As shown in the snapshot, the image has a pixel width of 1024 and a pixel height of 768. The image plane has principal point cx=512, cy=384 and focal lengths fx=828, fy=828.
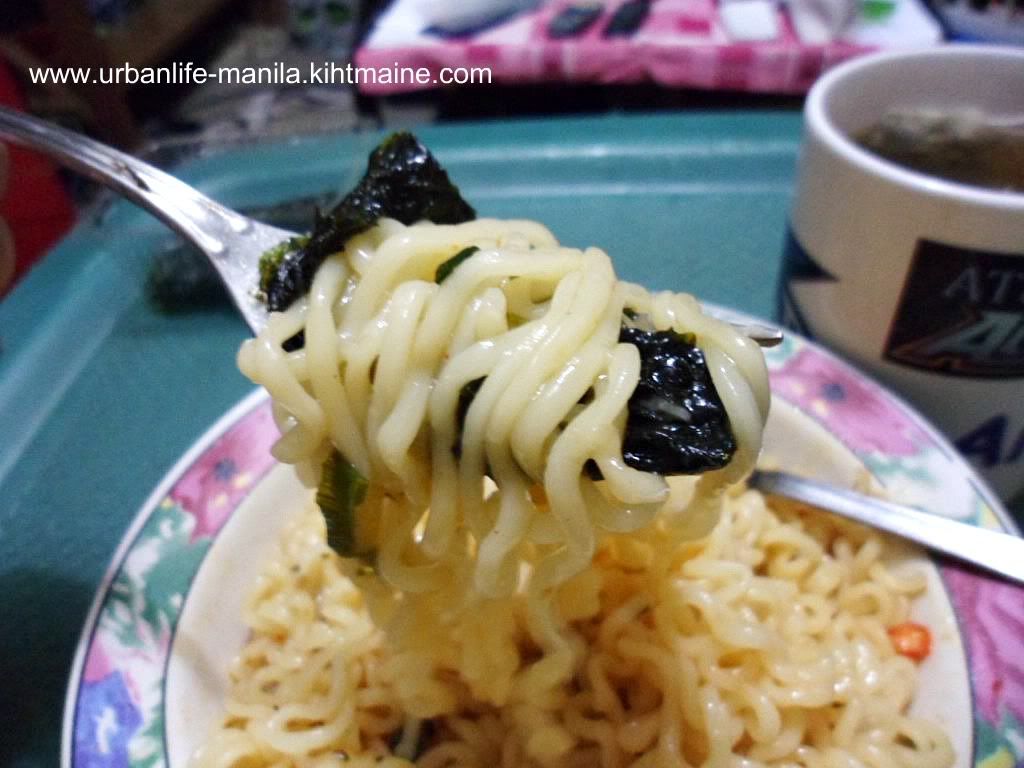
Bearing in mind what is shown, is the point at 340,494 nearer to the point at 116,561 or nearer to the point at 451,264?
the point at 451,264

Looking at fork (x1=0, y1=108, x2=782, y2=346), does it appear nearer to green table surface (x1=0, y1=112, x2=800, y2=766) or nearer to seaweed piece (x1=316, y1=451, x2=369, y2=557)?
seaweed piece (x1=316, y1=451, x2=369, y2=557)

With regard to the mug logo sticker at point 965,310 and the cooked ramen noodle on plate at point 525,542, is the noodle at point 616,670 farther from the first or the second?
the mug logo sticker at point 965,310

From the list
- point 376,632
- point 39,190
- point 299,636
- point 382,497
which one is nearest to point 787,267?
point 382,497

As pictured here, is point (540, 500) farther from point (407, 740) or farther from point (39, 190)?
point (39, 190)

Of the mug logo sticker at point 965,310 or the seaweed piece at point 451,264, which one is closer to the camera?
the seaweed piece at point 451,264

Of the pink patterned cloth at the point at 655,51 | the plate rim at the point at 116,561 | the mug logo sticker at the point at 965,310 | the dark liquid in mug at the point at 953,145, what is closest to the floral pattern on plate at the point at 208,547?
the plate rim at the point at 116,561
